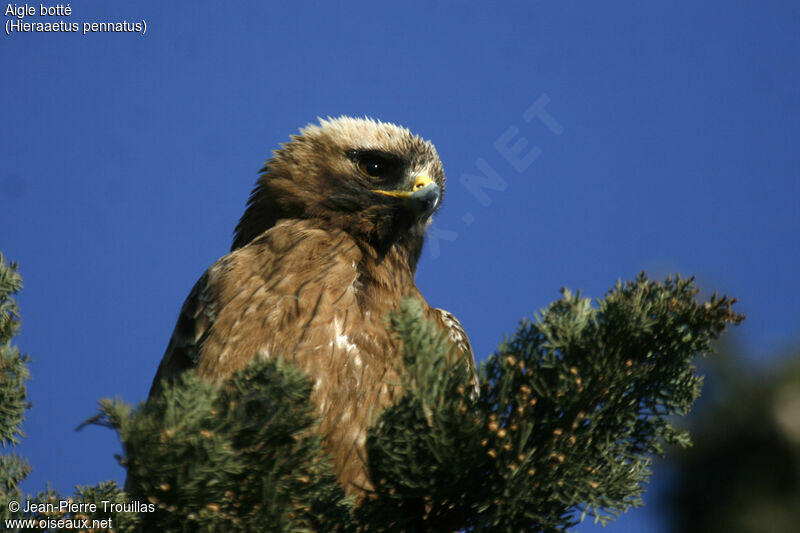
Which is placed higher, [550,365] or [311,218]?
[311,218]

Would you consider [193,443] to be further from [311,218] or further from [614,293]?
[311,218]

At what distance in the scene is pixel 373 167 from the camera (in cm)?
633

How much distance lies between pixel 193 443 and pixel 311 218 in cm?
389

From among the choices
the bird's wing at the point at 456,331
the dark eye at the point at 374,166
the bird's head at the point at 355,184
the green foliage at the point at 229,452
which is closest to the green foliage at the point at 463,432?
the green foliage at the point at 229,452

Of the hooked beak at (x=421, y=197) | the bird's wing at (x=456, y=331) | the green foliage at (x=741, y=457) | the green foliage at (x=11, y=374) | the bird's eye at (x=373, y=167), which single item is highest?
the bird's eye at (x=373, y=167)

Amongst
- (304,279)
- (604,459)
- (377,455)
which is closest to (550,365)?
(604,459)

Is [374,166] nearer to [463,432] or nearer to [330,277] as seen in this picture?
[330,277]

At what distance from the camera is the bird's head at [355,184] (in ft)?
19.5

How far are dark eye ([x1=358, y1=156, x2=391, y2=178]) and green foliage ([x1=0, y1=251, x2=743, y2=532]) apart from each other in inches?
155

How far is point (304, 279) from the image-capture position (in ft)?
17.0

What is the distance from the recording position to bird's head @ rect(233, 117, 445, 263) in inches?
233

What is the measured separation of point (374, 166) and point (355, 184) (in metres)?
0.34

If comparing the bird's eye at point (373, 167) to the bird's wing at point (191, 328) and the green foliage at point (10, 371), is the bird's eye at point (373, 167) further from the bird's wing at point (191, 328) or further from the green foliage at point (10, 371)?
the green foliage at point (10, 371)

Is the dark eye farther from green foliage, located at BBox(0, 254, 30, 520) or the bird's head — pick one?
green foliage, located at BBox(0, 254, 30, 520)
